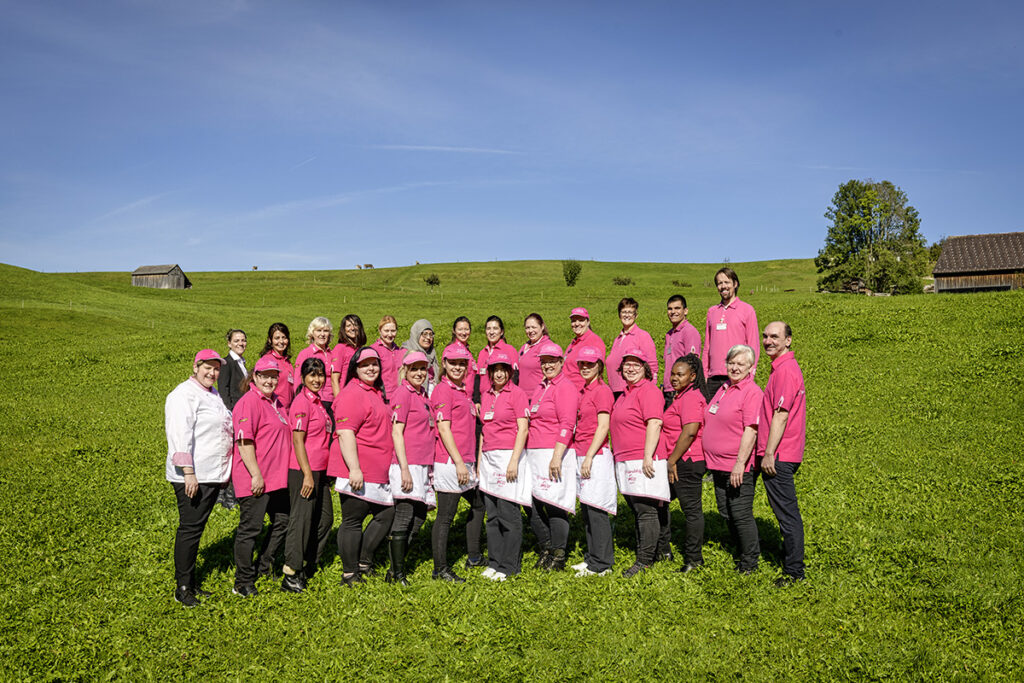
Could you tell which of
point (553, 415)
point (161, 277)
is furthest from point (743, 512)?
point (161, 277)

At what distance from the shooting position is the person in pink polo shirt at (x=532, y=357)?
9.73 m

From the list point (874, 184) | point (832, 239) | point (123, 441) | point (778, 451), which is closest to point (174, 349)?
point (123, 441)

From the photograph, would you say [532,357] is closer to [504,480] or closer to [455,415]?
[455,415]

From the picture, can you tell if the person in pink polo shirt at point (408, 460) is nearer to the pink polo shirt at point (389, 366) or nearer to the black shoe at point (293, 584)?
the black shoe at point (293, 584)

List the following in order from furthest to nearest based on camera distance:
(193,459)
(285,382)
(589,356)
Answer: (285,382), (589,356), (193,459)

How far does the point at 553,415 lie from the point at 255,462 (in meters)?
3.53

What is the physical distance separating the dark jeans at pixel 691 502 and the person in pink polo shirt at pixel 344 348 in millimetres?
5381

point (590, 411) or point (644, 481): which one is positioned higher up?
point (590, 411)

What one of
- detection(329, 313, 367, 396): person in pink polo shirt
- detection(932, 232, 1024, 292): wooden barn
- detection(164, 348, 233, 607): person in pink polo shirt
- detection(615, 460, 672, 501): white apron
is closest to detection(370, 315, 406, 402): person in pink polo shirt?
detection(329, 313, 367, 396): person in pink polo shirt

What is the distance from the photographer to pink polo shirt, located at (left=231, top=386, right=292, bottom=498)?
277 inches

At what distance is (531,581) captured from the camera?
717cm

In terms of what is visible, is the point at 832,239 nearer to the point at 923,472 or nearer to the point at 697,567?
the point at 923,472

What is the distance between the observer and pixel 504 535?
7.59 meters

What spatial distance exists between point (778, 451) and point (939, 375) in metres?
12.1
